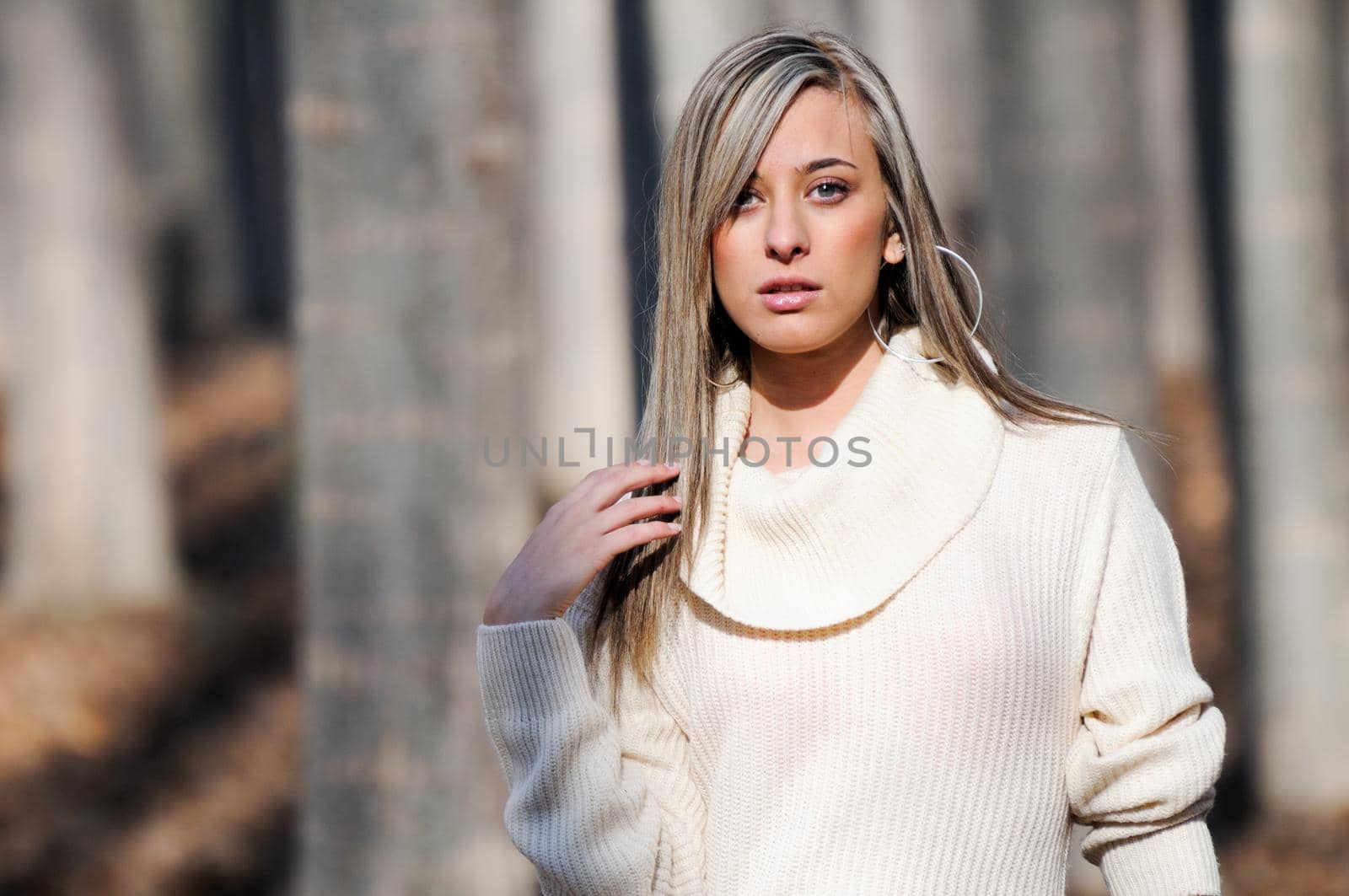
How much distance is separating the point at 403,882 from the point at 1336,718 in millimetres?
3798

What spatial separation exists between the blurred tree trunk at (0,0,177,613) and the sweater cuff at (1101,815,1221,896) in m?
7.73

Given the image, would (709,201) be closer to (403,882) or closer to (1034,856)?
(1034,856)

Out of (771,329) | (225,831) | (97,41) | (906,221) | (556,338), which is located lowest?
(225,831)

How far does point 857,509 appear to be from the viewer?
194 cm

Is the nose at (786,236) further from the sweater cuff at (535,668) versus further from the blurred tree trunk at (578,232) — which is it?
the blurred tree trunk at (578,232)

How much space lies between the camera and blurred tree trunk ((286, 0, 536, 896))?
3.73 m

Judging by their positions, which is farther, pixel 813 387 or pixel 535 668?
pixel 813 387

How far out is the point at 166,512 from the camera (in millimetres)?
8781

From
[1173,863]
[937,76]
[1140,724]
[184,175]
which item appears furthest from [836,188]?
[184,175]

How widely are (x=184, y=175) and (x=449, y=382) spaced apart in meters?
15.3

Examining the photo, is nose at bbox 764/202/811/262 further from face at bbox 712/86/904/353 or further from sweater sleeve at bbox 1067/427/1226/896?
sweater sleeve at bbox 1067/427/1226/896

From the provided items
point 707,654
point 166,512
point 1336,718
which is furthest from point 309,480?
point 166,512

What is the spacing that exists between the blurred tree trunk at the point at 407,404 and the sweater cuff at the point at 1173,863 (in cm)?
219

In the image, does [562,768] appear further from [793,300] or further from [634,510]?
[793,300]
